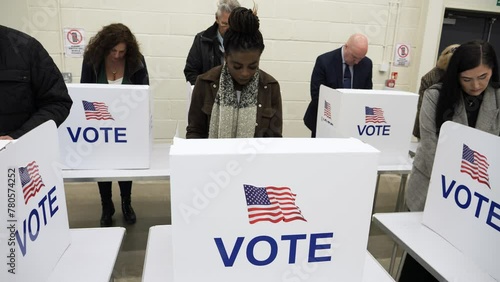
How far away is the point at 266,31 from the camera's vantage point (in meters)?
3.42

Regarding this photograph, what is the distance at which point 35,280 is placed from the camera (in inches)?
36.9

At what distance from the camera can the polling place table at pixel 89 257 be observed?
40.2 inches

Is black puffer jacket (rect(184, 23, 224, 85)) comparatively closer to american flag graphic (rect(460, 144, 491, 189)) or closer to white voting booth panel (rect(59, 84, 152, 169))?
white voting booth panel (rect(59, 84, 152, 169))

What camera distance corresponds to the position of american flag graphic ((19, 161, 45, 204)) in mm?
869

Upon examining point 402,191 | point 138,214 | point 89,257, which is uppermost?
point 89,257

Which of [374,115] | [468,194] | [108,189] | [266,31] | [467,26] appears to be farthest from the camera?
[467,26]

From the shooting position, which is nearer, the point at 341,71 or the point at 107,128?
the point at 107,128

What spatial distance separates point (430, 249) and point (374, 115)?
2.80 ft

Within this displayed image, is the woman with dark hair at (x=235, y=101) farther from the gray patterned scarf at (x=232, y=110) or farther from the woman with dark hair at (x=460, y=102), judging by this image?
the woman with dark hair at (x=460, y=102)

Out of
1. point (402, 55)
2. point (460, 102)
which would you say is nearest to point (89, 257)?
point (460, 102)

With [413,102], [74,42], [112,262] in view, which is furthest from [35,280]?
[74,42]

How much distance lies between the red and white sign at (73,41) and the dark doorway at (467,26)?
3.50 metres

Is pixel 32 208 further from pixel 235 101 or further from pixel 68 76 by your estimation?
pixel 68 76

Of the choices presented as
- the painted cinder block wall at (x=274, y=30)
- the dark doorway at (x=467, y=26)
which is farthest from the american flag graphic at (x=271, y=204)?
the dark doorway at (x=467, y=26)
